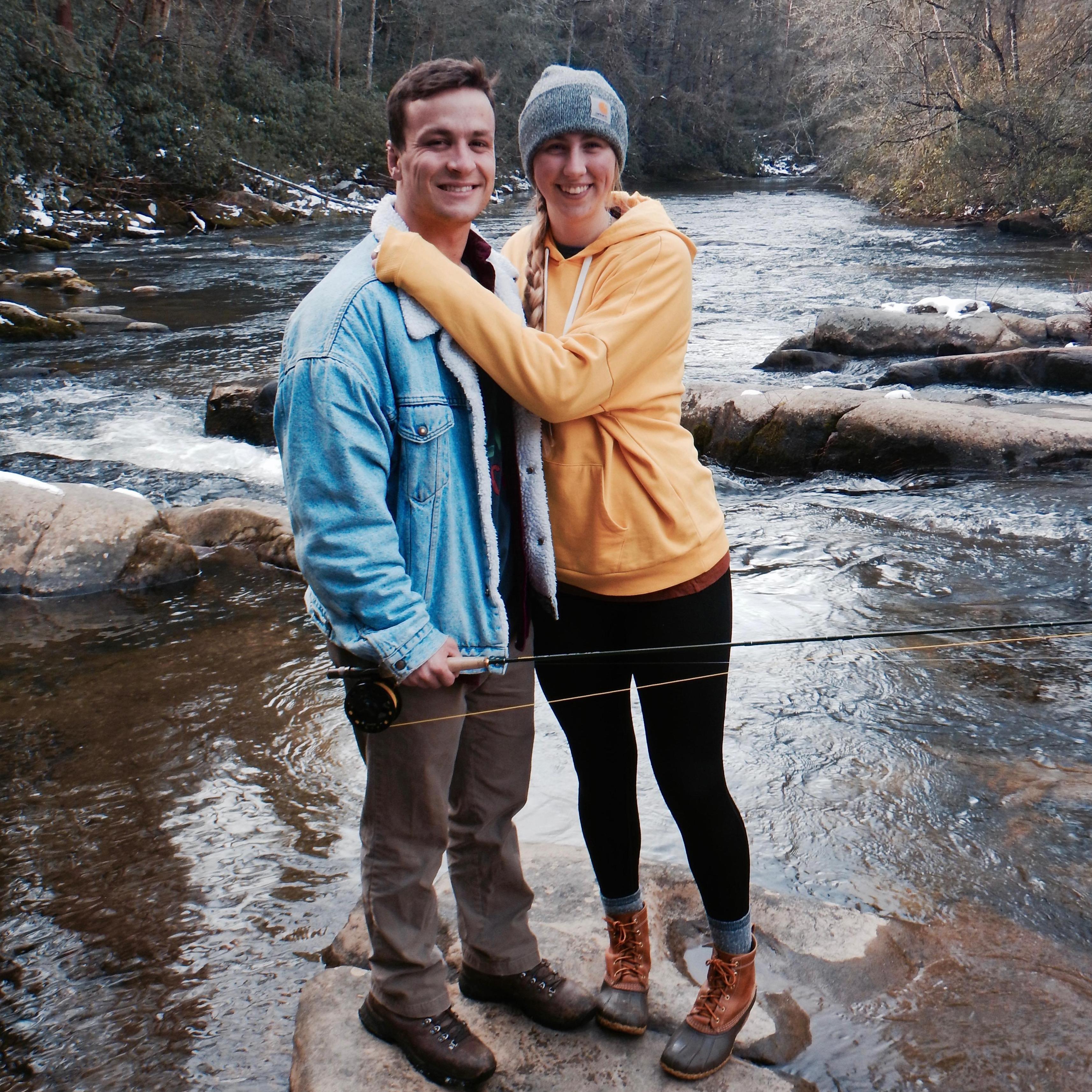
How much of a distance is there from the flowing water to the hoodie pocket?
1191mm

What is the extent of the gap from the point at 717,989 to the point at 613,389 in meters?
1.26

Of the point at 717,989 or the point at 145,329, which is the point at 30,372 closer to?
the point at 145,329

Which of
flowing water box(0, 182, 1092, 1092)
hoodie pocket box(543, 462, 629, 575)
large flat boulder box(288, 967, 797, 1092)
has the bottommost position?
flowing water box(0, 182, 1092, 1092)

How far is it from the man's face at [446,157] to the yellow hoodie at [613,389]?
0.10m

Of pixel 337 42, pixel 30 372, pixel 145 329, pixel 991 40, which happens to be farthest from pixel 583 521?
pixel 337 42

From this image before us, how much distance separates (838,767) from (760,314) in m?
10.7

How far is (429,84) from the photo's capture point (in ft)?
6.38

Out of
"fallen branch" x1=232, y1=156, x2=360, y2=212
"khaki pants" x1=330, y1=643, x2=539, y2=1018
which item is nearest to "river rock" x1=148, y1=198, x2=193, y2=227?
"fallen branch" x1=232, y1=156, x2=360, y2=212

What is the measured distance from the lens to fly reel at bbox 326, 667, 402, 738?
1935 mm

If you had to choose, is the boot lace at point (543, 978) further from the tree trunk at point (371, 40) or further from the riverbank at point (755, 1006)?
the tree trunk at point (371, 40)

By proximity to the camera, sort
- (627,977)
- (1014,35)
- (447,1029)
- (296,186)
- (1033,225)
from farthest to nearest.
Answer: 1. (296,186)
2. (1014,35)
3. (1033,225)
4. (627,977)
5. (447,1029)

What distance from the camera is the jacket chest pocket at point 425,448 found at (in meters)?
1.93

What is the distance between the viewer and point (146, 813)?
11.8ft

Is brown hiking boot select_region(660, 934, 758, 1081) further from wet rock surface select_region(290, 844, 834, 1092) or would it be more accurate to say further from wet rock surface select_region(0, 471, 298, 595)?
wet rock surface select_region(0, 471, 298, 595)
